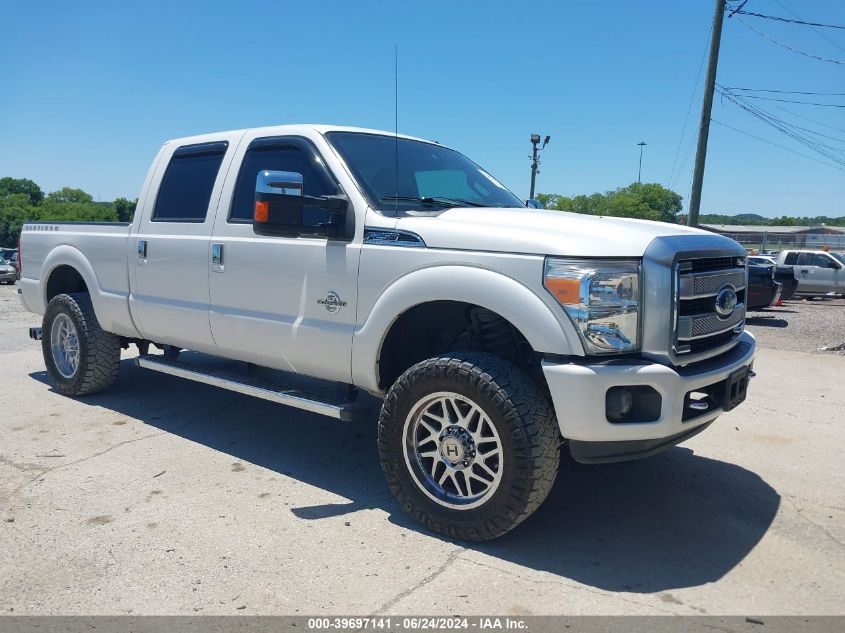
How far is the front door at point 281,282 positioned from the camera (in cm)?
400

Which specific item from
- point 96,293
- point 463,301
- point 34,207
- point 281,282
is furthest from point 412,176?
point 34,207

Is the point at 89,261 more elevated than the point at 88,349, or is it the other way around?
the point at 89,261

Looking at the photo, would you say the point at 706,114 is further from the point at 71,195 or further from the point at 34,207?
the point at 71,195

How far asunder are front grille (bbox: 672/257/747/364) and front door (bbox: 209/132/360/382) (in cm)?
172

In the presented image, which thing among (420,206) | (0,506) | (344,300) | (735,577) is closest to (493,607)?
(735,577)

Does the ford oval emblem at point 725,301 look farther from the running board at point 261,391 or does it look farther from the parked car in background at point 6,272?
the parked car in background at point 6,272

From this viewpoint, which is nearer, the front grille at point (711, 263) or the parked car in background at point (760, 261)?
the front grille at point (711, 263)

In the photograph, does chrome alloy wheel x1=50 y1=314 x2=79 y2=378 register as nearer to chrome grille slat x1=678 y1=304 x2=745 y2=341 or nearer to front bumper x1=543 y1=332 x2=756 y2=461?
front bumper x1=543 y1=332 x2=756 y2=461

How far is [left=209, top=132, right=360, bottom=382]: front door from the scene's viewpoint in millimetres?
4000

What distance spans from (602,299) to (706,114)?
51.3 ft

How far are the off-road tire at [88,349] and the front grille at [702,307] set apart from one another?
15.5 feet

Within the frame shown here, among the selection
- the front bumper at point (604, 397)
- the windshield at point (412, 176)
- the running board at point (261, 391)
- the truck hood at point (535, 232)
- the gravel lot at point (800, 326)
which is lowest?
the gravel lot at point (800, 326)

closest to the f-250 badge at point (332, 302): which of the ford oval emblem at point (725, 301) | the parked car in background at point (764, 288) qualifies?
the ford oval emblem at point (725, 301)

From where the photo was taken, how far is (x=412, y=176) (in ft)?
14.7
